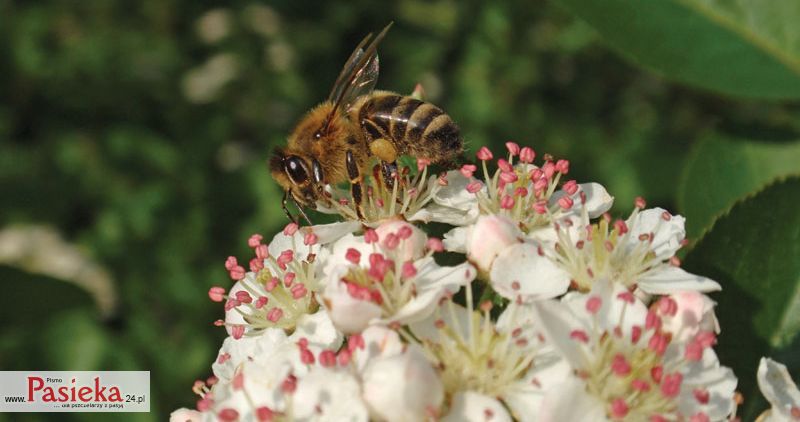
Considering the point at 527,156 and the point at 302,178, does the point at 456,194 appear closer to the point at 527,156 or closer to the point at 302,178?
the point at 527,156

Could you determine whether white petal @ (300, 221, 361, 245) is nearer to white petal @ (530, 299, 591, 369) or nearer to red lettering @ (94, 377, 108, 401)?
white petal @ (530, 299, 591, 369)

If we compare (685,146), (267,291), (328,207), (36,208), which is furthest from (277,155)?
(685,146)

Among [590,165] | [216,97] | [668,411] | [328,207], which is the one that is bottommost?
[668,411]

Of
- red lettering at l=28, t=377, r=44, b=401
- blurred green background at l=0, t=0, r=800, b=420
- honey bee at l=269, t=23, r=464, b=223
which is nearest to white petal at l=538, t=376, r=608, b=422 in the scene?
honey bee at l=269, t=23, r=464, b=223

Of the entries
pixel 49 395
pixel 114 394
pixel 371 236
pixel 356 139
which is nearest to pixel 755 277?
pixel 371 236

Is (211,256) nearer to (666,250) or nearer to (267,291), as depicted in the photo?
(267,291)
